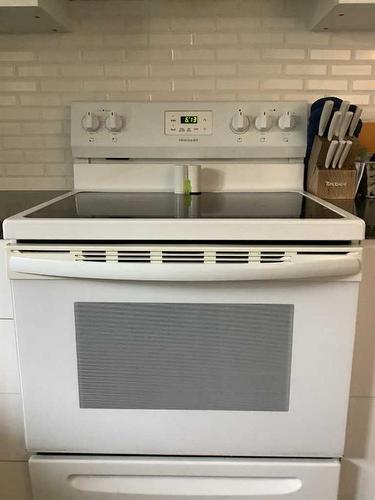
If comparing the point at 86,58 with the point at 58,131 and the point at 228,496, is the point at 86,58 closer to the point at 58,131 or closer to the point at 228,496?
the point at 58,131

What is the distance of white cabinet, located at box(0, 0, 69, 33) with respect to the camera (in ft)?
4.17

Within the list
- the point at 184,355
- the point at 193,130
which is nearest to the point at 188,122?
the point at 193,130

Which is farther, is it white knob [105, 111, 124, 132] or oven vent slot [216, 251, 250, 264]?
white knob [105, 111, 124, 132]

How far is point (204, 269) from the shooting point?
95cm

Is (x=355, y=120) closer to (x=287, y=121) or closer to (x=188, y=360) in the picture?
(x=287, y=121)

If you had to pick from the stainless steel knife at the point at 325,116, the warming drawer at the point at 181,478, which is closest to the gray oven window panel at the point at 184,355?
the warming drawer at the point at 181,478

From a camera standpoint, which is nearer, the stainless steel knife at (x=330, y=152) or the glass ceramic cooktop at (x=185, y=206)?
the glass ceramic cooktop at (x=185, y=206)

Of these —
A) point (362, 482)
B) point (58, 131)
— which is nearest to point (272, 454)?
point (362, 482)

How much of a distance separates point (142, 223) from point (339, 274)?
396 mm

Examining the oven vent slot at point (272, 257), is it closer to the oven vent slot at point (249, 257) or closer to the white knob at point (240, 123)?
the oven vent slot at point (249, 257)

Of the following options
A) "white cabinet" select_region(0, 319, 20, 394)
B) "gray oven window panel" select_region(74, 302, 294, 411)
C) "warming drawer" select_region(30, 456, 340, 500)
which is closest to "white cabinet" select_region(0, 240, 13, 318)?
"white cabinet" select_region(0, 319, 20, 394)

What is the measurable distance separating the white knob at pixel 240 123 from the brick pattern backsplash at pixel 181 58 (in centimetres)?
11

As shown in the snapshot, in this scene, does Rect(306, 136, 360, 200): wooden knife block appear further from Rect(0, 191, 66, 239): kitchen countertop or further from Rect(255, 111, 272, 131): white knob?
Rect(0, 191, 66, 239): kitchen countertop

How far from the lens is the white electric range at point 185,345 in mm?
967
